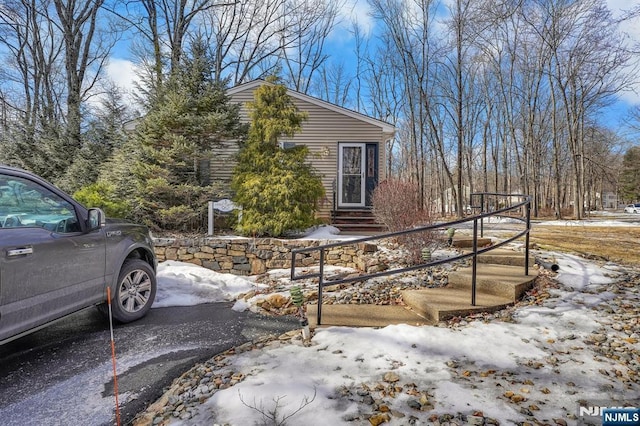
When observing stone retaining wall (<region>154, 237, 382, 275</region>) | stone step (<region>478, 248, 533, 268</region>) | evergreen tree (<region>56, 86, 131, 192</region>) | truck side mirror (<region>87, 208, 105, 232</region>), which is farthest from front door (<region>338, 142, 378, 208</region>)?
truck side mirror (<region>87, 208, 105, 232</region>)

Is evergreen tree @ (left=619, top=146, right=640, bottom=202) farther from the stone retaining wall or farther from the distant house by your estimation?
the stone retaining wall

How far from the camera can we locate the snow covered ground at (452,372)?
1801 mm

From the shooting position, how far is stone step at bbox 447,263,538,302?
11.9ft

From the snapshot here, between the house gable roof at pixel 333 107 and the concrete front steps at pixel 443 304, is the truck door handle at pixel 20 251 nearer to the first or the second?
the concrete front steps at pixel 443 304

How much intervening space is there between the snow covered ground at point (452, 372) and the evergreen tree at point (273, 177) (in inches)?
183

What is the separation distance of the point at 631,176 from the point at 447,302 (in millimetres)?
51561

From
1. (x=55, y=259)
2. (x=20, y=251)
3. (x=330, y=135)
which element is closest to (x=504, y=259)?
(x=55, y=259)

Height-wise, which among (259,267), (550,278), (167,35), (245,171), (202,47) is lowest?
(259,267)

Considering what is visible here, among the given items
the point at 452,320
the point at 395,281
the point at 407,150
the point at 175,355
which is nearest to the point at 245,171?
the point at 395,281

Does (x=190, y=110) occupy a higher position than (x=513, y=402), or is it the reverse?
(x=190, y=110)

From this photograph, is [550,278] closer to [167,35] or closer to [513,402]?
[513,402]

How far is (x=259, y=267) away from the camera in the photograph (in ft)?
23.7

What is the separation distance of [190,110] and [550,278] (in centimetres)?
815

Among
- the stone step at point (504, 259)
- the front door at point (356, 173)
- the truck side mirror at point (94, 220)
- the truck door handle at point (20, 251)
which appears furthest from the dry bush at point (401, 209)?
the truck door handle at point (20, 251)
